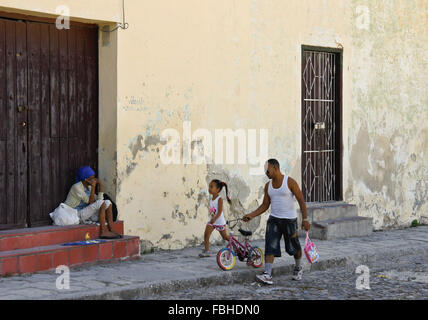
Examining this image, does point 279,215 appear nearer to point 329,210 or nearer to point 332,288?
point 332,288

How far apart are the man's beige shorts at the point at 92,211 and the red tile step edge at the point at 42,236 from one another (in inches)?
6.8

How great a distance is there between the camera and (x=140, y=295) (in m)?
7.25

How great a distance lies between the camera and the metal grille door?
471 inches

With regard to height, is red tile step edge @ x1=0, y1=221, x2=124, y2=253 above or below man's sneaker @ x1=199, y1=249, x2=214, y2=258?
above

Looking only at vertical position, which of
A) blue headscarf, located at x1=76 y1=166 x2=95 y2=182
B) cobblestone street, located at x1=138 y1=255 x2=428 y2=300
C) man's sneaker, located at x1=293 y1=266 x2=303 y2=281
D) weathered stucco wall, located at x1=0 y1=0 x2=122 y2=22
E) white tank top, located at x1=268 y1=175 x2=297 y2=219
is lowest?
cobblestone street, located at x1=138 y1=255 x2=428 y2=300

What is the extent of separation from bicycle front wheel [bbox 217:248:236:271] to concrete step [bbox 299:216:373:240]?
324 centimetres

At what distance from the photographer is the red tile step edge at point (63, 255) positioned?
7613 millimetres

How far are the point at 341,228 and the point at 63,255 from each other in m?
5.13

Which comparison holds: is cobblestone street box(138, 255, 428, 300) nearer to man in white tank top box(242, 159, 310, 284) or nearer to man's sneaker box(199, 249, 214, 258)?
man in white tank top box(242, 159, 310, 284)

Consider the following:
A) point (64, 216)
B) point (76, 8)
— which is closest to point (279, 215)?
point (64, 216)

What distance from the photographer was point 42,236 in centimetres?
830

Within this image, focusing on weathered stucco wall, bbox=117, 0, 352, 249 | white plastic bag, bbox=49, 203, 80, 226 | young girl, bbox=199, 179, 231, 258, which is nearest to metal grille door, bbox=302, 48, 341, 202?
weathered stucco wall, bbox=117, 0, 352, 249
